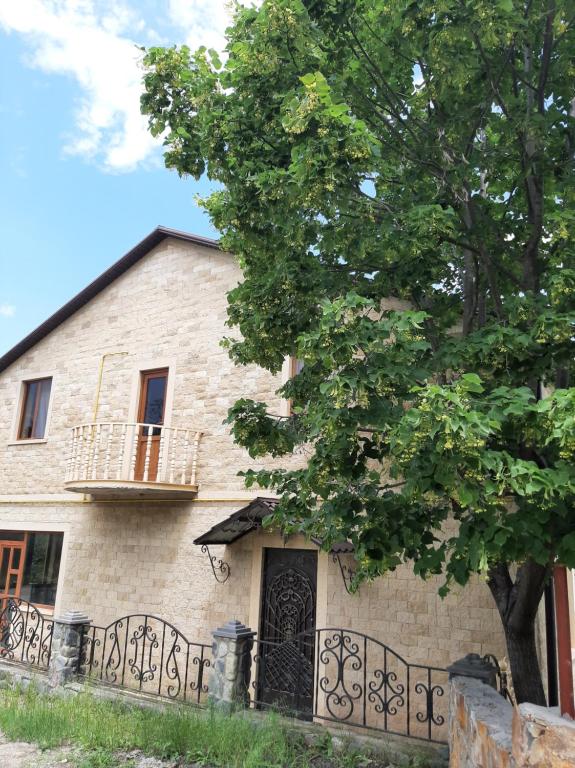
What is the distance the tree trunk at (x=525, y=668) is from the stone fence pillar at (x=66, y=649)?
231 inches

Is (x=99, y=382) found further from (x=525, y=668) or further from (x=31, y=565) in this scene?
(x=525, y=668)

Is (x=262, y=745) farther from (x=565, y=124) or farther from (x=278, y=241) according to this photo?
(x=565, y=124)

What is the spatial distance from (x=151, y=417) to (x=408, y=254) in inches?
274

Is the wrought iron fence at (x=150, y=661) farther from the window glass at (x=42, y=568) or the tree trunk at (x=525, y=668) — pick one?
the tree trunk at (x=525, y=668)

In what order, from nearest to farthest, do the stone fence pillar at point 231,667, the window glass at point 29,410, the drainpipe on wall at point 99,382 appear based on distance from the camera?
the stone fence pillar at point 231,667, the drainpipe on wall at point 99,382, the window glass at point 29,410

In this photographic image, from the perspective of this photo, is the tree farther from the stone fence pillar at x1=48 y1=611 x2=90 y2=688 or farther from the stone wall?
the stone fence pillar at x1=48 y1=611 x2=90 y2=688

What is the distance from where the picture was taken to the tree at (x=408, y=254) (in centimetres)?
363

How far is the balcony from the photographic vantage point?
30.4 ft

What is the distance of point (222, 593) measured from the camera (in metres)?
8.79

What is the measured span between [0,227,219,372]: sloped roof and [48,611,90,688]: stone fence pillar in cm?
625

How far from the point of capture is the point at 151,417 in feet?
35.0

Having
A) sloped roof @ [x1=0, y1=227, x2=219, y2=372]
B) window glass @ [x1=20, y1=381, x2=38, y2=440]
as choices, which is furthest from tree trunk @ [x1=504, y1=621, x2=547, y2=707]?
window glass @ [x1=20, y1=381, x2=38, y2=440]

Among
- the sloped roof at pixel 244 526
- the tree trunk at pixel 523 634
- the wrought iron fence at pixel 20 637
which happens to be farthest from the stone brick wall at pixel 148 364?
the tree trunk at pixel 523 634

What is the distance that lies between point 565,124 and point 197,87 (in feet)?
10.4
